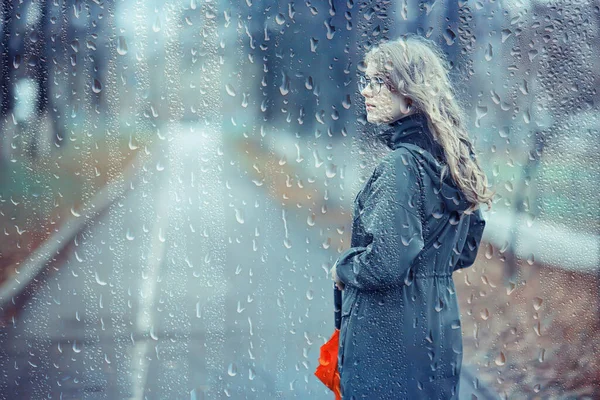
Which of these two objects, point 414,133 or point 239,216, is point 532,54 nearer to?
point 414,133

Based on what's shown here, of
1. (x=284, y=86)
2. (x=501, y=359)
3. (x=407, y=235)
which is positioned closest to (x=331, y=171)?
(x=284, y=86)

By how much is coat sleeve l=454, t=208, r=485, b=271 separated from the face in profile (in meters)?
0.38

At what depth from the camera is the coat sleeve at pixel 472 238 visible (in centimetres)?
193

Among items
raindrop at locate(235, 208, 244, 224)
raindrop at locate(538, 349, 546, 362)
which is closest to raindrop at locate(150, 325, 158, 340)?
raindrop at locate(538, 349, 546, 362)

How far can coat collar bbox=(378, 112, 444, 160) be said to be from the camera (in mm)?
1729

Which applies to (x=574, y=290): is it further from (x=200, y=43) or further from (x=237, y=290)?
(x=237, y=290)

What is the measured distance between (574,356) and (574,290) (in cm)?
28

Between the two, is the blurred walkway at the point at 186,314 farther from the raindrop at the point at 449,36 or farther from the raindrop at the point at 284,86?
the raindrop at the point at 449,36

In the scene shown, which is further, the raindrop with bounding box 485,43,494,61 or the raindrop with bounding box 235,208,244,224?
the raindrop with bounding box 235,208,244,224

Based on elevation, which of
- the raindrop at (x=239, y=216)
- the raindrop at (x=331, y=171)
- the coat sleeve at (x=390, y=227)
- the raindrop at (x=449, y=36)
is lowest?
the raindrop at (x=239, y=216)

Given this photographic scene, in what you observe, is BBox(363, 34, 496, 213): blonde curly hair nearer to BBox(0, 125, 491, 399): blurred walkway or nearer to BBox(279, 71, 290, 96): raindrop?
BBox(0, 125, 491, 399): blurred walkway

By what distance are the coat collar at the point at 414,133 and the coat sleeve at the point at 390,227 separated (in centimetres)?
8

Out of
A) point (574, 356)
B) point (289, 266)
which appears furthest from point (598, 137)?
point (289, 266)

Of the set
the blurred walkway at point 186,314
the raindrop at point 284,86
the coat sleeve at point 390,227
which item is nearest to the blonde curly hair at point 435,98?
the coat sleeve at point 390,227
